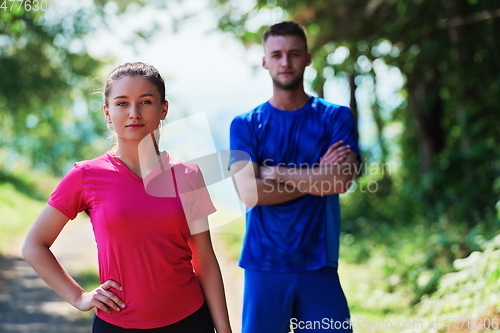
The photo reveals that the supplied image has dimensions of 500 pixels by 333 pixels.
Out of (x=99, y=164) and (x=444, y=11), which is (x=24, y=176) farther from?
(x=99, y=164)

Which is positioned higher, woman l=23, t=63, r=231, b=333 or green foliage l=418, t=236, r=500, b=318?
woman l=23, t=63, r=231, b=333

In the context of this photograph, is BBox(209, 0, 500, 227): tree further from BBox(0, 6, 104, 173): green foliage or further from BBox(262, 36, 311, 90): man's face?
BBox(0, 6, 104, 173): green foliage

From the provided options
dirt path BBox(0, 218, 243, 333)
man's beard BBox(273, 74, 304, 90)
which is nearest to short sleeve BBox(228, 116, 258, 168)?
man's beard BBox(273, 74, 304, 90)

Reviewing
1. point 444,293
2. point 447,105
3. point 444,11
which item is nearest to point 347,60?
point 444,11

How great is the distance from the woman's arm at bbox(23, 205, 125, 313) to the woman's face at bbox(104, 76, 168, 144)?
17.4 inches

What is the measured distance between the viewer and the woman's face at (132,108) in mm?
2529

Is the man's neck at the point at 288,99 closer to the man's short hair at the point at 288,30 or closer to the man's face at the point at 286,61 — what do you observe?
the man's face at the point at 286,61

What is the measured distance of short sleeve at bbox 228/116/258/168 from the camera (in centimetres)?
374

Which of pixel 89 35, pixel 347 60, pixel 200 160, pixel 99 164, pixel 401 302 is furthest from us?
pixel 89 35

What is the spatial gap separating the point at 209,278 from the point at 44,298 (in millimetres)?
7027

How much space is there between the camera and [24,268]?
11008 mm

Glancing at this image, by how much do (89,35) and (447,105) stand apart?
36.9 feet

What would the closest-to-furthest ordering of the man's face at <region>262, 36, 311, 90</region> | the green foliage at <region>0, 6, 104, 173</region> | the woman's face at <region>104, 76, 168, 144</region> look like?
the woman's face at <region>104, 76, 168, 144</region> → the man's face at <region>262, 36, 311, 90</region> → the green foliage at <region>0, 6, 104, 173</region>

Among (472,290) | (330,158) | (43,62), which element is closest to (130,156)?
(330,158)
